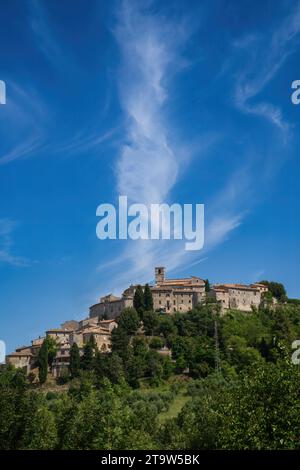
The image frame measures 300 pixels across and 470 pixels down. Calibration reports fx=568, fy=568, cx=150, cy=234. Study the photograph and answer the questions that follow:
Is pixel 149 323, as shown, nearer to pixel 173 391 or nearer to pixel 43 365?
pixel 43 365

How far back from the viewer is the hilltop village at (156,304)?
335 ft

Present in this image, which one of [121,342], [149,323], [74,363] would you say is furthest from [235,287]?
[74,363]

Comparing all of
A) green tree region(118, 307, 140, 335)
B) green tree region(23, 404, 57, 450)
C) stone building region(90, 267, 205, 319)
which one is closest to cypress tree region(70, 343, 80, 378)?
green tree region(118, 307, 140, 335)

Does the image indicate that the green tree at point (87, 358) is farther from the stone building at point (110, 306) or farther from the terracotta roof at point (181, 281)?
the terracotta roof at point (181, 281)

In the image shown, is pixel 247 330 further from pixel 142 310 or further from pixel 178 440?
pixel 178 440

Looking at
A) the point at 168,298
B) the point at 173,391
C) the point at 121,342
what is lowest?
the point at 173,391

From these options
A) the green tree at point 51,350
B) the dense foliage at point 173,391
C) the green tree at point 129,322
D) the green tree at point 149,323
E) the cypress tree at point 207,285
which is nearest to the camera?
the dense foliage at point 173,391

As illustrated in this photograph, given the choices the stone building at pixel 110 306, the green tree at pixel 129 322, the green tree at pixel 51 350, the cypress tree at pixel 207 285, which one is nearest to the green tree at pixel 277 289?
the cypress tree at pixel 207 285

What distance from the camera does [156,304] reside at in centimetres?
11606

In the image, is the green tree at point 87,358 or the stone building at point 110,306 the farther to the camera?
the stone building at point 110,306

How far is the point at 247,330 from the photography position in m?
99.1

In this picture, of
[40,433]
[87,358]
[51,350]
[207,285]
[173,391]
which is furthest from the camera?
[207,285]
